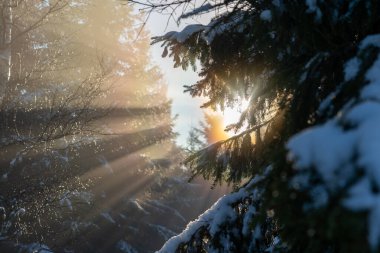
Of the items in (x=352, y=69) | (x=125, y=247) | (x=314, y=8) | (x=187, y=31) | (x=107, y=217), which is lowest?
(x=352, y=69)

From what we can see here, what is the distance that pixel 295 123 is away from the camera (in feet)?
8.29

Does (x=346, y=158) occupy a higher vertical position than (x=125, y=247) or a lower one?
lower

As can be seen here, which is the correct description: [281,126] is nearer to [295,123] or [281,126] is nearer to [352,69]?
[295,123]

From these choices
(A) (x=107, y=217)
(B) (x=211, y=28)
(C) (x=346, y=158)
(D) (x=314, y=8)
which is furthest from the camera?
(A) (x=107, y=217)

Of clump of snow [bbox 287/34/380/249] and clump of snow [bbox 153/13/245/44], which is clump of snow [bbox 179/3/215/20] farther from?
clump of snow [bbox 287/34/380/249]

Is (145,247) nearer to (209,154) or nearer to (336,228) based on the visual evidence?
(209,154)

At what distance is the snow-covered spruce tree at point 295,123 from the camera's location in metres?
1.34

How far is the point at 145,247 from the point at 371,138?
20.0 m

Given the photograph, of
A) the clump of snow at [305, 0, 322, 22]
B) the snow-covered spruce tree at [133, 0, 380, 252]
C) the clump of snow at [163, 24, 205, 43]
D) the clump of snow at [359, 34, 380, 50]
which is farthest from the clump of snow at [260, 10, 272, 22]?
the clump of snow at [163, 24, 205, 43]

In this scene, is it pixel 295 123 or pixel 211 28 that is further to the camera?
pixel 211 28

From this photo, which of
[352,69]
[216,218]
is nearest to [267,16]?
[352,69]

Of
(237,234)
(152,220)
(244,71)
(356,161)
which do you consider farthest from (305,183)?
(152,220)

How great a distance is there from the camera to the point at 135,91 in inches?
838

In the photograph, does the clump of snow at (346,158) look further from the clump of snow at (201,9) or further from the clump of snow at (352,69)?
the clump of snow at (201,9)
